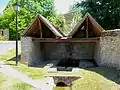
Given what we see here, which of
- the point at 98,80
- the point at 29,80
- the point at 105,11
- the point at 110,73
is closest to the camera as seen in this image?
the point at 29,80

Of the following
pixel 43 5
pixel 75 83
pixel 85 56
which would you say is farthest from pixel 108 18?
pixel 43 5

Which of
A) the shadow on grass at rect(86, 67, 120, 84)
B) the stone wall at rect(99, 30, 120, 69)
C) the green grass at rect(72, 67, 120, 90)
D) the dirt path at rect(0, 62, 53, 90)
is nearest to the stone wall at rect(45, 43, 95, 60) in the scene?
the stone wall at rect(99, 30, 120, 69)

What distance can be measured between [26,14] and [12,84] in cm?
2868

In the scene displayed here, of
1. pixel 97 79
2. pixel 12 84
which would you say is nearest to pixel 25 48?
pixel 97 79

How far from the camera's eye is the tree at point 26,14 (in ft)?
128

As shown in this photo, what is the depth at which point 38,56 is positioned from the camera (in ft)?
69.6

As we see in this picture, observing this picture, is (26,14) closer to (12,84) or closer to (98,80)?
(98,80)

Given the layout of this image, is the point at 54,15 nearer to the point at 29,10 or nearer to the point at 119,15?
the point at 29,10

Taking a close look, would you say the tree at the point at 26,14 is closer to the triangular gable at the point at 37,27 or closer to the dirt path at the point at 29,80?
the triangular gable at the point at 37,27

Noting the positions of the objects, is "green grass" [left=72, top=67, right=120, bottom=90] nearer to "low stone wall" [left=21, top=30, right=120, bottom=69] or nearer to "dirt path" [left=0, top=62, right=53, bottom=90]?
"low stone wall" [left=21, top=30, right=120, bottom=69]

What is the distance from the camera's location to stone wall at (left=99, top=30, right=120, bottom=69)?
16.4 meters

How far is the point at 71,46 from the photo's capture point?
23.3 meters

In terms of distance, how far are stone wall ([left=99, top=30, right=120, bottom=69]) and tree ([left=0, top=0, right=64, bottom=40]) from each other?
21.6 m

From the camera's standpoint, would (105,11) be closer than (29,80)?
No
